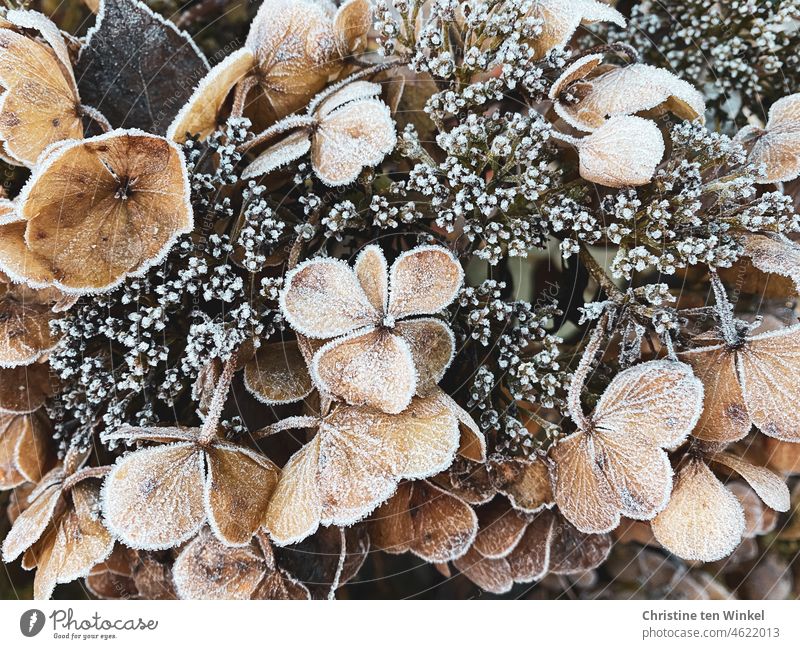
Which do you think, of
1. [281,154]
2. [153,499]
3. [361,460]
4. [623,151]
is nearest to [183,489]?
[153,499]

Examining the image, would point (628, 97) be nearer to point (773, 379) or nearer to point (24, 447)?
point (773, 379)

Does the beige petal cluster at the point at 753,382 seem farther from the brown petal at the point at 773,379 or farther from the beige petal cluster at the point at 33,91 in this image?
the beige petal cluster at the point at 33,91

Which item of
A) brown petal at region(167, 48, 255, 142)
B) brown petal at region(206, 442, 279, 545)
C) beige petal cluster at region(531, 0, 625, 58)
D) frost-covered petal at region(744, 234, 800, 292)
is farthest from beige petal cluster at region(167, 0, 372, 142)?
frost-covered petal at region(744, 234, 800, 292)

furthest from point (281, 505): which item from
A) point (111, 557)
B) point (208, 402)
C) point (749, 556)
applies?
point (749, 556)

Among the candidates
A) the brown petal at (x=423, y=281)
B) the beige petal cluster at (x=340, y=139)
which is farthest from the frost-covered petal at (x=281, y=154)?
the brown petal at (x=423, y=281)
